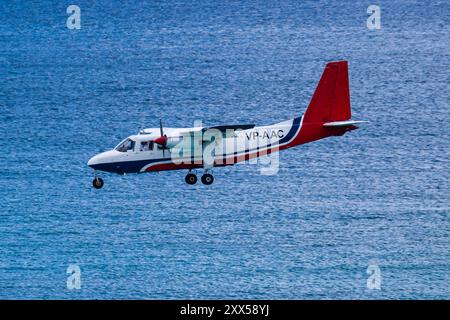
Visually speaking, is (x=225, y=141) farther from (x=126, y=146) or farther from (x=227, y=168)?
(x=227, y=168)

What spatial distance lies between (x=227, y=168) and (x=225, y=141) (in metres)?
88.3

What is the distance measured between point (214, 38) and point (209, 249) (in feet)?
190

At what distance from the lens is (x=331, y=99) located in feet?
233

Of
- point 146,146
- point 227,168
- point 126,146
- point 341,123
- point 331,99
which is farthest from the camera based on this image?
point 227,168

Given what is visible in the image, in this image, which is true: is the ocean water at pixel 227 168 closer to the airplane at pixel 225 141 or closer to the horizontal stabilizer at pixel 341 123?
the airplane at pixel 225 141

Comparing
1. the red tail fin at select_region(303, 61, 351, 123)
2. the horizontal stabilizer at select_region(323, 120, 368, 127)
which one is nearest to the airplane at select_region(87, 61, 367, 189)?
the red tail fin at select_region(303, 61, 351, 123)

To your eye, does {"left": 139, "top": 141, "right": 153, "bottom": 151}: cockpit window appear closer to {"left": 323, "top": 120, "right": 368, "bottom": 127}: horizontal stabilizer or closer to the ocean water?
{"left": 323, "top": 120, "right": 368, "bottom": 127}: horizontal stabilizer

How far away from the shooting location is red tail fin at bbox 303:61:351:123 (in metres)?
70.8

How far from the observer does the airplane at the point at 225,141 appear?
69312 millimetres

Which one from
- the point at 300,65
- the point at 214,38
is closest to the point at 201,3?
the point at 214,38

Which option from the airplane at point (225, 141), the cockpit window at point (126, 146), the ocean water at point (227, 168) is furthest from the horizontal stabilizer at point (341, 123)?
the ocean water at point (227, 168)

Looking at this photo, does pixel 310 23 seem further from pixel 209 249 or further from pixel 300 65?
pixel 209 249

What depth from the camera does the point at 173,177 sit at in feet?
512

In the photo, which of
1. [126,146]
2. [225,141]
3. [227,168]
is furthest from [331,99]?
[227,168]
